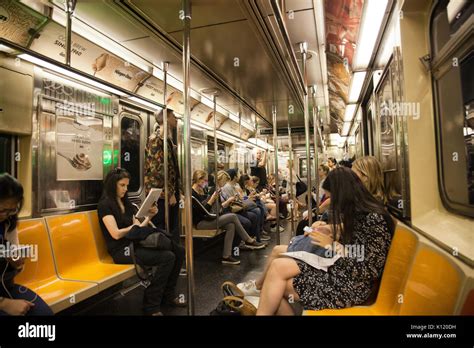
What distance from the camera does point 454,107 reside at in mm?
1721

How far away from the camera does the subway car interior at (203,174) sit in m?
1.60

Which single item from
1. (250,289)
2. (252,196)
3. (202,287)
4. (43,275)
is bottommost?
(202,287)

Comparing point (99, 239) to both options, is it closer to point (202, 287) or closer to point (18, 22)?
point (202, 287)

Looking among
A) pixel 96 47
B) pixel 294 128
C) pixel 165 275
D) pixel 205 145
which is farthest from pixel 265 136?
pixel 165 275

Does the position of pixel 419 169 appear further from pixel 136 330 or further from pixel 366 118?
pixel 366 118

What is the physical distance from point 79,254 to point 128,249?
44 centimetres

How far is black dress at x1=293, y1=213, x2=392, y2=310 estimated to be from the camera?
1.68 m

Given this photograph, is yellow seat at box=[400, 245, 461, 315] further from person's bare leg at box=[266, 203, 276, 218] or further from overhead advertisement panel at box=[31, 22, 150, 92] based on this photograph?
person's bare leg at box=[266, 203, 276, 218]

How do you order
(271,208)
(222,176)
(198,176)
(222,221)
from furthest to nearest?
(271,208)
(222,176)
(198,176)
(222,221)

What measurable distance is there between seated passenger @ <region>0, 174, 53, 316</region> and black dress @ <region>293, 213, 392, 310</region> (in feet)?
5.12

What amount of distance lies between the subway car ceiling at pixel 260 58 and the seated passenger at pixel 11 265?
33.3 inches

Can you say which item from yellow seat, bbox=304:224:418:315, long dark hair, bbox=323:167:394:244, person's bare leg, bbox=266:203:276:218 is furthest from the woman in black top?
person's bare leg, bbox=266:203:276:218

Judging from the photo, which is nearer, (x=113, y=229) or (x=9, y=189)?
(x=9, y=189)

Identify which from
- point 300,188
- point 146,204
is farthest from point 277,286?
point 300,188
